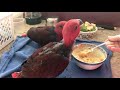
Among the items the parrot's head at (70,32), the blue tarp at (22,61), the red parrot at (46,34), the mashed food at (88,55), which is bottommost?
the blue tarp at (22,61)

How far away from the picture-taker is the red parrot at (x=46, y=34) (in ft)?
2.41

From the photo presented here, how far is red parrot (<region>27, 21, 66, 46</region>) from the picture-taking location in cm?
73

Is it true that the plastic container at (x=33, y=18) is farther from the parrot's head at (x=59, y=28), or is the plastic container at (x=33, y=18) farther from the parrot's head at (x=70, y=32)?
the parrot's head at (x=70, y=32)

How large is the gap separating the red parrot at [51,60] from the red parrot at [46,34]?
12 cm

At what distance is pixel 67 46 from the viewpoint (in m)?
0.60

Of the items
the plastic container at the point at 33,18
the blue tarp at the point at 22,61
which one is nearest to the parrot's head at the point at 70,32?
Answer: the blue tarp at the point at 22,61

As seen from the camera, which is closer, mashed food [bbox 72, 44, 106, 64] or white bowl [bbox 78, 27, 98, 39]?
mashed food [bbox 72, 44, 106, 64]

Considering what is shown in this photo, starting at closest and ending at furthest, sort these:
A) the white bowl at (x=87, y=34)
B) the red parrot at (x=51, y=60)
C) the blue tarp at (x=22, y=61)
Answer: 1. the red parrot at (x=51, y=60)
2. the blue tarp at (x=22, y=61)
3. the white bowl at (x=87, y=34)

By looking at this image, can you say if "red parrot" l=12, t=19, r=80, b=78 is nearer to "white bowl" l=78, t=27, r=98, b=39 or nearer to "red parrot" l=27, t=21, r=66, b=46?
"red parrot" l=27, t=21, r=66, b=46

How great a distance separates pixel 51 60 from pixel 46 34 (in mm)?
216

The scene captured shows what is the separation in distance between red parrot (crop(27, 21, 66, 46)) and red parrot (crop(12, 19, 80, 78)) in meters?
0.12

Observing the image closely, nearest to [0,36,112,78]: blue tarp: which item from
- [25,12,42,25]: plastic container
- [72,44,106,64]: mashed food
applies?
[72,44,106,64]: mashed food
